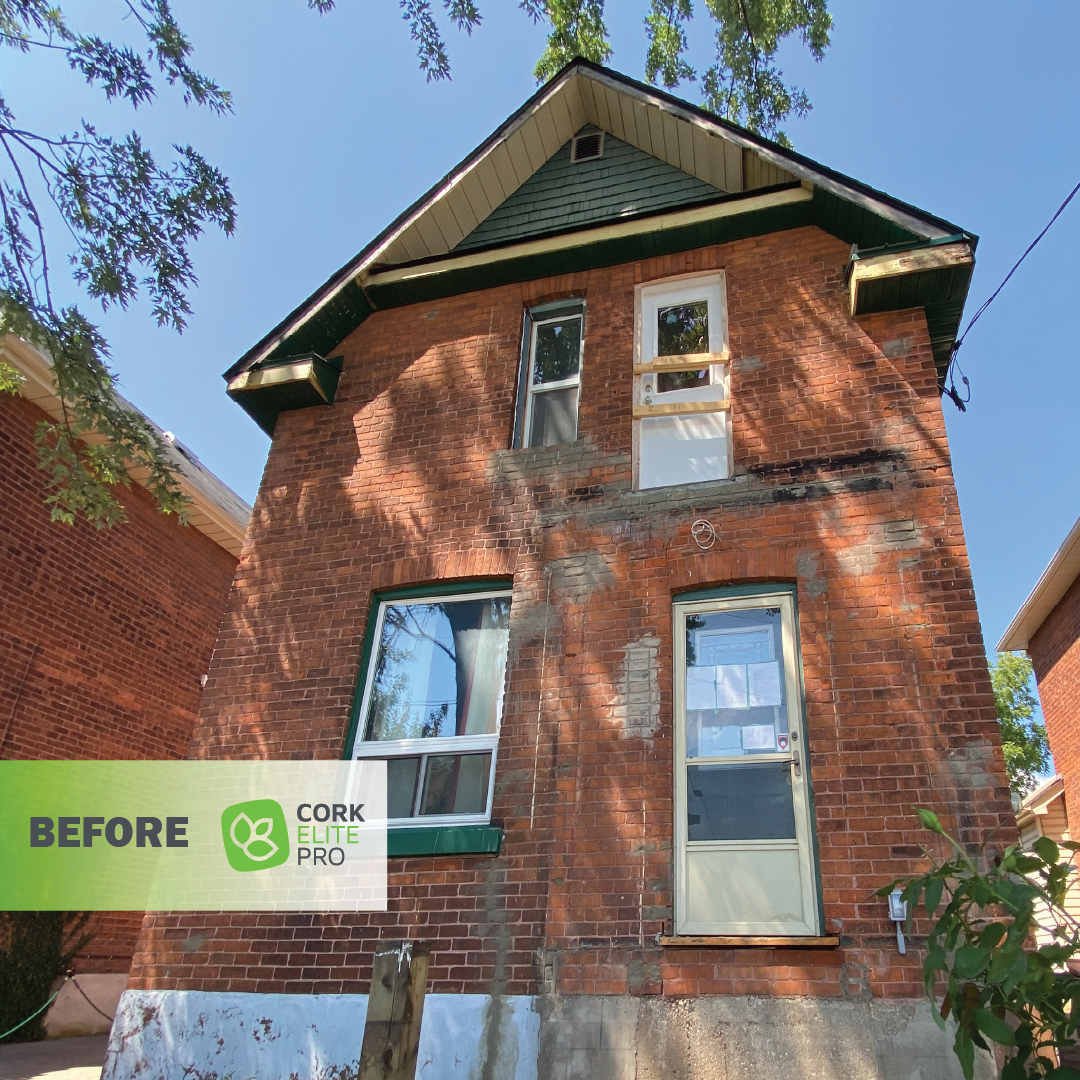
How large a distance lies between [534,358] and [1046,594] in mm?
10651

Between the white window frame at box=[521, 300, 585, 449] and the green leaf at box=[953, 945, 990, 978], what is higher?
the white window frame at box=[521, 300, 585, 449]

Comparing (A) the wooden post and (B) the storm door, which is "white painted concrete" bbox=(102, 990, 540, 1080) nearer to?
(B) the storm door

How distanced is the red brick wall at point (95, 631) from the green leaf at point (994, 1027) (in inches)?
366

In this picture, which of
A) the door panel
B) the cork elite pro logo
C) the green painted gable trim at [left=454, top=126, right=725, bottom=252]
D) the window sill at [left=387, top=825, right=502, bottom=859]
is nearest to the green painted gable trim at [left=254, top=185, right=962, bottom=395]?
the green painted gable trim at [left=454, top=126, right=725, bottom=252]

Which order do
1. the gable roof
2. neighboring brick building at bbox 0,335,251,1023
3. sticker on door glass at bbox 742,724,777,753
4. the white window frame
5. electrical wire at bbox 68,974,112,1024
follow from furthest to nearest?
1. neighboring brick building at bbox 0,335,251,1023
2. electrical wire at bbox 68,974,112,1024
3. the white window frame
4. the gable roof
5. sticker on door glass at bbox 742,724,777,753

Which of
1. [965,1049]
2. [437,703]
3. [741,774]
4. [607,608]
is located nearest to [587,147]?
[607,608]

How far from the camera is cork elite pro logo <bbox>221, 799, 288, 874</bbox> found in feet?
20.6

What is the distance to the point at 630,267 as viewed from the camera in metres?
8.17

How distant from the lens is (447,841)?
5.77 m

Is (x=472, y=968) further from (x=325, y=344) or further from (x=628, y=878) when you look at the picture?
(x=325, y=344)

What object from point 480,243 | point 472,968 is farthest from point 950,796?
point 480,243

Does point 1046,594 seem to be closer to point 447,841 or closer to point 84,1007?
point 447,841

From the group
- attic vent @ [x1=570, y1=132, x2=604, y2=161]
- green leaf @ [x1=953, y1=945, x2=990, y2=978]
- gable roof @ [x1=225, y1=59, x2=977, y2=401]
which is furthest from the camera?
attic vent @ [x1=570, y1=132, x2=604, y2=161]

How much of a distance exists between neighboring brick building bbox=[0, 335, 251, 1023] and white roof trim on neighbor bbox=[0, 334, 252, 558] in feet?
0.06
